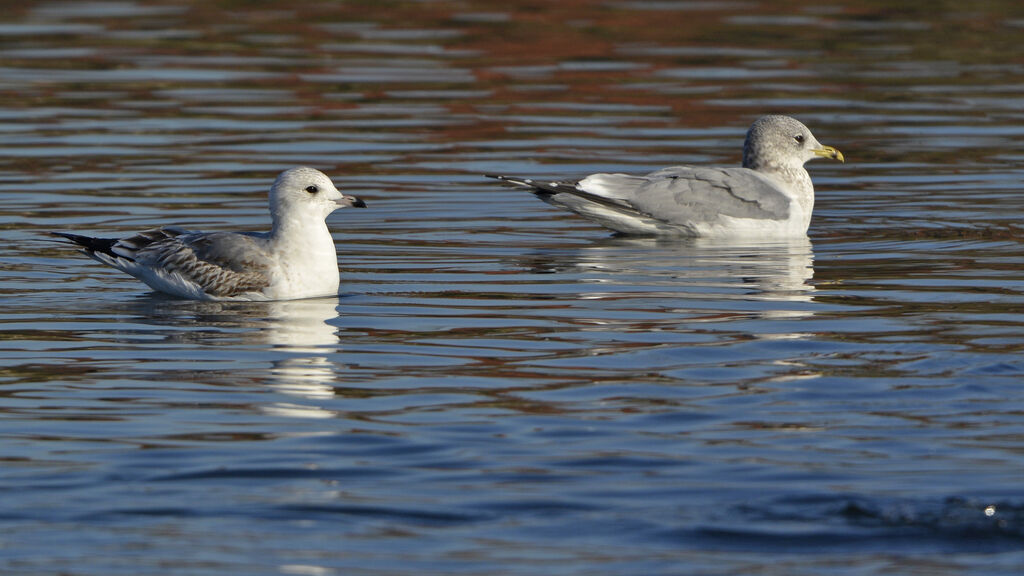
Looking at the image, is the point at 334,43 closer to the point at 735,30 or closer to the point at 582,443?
the point at 735,30

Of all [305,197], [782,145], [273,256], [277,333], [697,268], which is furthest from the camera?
[782,145]

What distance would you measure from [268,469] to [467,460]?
857 millimetres

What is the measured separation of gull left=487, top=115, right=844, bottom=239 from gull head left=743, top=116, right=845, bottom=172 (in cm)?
64

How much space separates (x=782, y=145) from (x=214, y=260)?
5.84m

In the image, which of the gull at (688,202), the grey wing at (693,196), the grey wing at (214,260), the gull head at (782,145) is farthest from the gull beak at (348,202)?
the gull head at (782,145)

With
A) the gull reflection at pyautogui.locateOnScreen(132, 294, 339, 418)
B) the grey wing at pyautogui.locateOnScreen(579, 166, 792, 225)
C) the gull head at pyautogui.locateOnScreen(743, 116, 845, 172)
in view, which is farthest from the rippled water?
the gull head at pyautogui.locateOnScreen(743, 116, 845, 172)

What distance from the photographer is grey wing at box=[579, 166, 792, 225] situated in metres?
15.1

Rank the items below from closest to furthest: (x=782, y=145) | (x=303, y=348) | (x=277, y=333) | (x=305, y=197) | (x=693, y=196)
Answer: (x=303, y=348) → (x=277, y=333) → (x=305, y=197) → (x=693, y=196) → (x=782, y=145)

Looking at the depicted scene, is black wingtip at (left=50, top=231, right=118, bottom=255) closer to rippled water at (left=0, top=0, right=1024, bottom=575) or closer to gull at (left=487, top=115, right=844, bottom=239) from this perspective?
rippled water at (left=0, top=0, right=1024, bottom=575)

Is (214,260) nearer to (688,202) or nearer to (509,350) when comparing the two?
(509,350)

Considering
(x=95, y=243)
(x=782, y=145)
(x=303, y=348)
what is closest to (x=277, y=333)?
(x=303, y=348)

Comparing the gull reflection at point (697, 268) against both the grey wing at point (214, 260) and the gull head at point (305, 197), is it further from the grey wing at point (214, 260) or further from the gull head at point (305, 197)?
the grey wing at point (214, 260)

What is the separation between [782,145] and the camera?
52.5 ft

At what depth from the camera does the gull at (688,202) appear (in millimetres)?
15062
